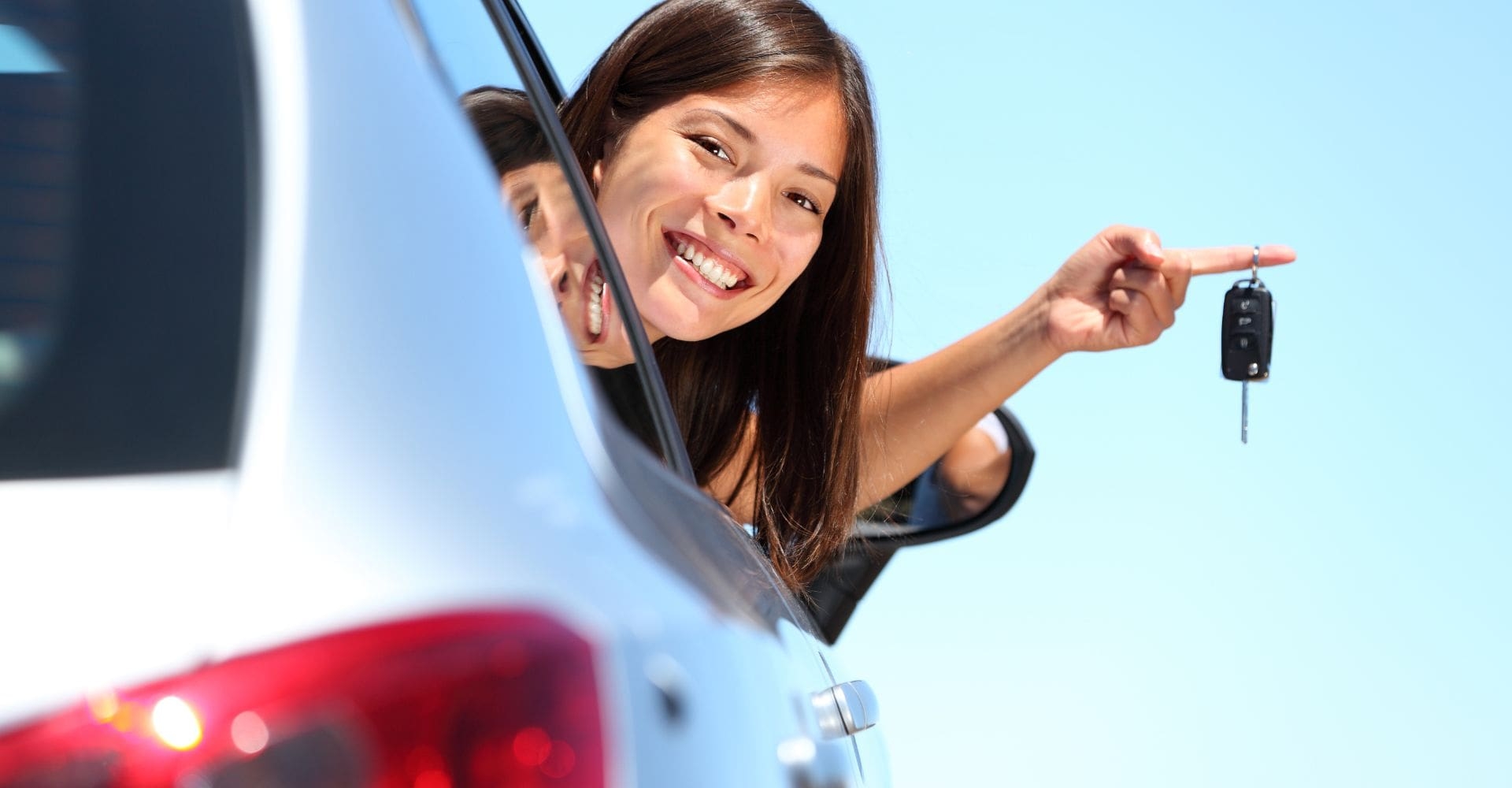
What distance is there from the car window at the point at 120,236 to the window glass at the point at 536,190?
175 millimetres

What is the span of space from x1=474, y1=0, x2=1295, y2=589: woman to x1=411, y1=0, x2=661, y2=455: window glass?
132cm

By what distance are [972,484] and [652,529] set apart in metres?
2.52

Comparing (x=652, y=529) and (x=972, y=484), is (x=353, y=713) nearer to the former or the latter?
(x=652, y=529)

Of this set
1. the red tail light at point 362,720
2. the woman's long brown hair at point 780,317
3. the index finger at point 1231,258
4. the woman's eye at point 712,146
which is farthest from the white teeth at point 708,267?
the red tail light at point 362,720

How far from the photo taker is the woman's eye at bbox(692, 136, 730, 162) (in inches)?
114

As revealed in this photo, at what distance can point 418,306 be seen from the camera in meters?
0.67

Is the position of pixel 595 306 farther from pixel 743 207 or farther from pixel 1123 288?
pixel 1123 288

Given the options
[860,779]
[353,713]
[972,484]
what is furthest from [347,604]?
[972,484]

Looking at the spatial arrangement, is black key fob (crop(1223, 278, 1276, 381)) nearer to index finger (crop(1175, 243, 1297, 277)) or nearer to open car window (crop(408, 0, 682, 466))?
index finger (crop(1175, 243, 1297, 277))

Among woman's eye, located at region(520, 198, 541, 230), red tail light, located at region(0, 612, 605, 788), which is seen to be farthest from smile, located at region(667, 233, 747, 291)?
red tail light, located at region(0, 612, 605, 788)

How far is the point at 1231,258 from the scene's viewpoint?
11.3ft

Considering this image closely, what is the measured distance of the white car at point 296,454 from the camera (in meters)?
0.53

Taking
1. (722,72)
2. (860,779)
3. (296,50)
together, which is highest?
(722,72)

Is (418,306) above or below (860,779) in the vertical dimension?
above
